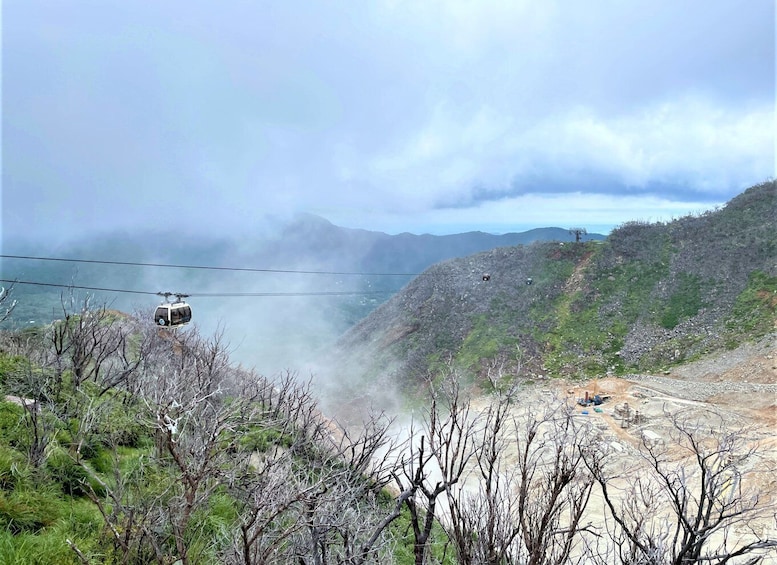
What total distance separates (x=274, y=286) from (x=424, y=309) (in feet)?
175

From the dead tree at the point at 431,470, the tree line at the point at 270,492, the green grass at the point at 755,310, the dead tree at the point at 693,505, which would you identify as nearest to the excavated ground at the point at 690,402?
the dead tree at the point at 693,505

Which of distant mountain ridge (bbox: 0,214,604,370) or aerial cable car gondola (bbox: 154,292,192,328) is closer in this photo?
aerial cable car gondola (bbox: 154,292,192,328)

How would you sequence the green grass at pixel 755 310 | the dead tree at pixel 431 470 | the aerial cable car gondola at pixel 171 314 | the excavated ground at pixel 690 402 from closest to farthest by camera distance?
the dead tree at pixel 431 470
the aerial cable car gondola at pixel 171 314
the excavated ground at pixel 690 402
the green grass at pixel 755 310

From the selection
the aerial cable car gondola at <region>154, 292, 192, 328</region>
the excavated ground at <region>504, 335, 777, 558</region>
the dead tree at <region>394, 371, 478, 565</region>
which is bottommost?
the excavated ground at <region>504, 335, 777, 558</region>

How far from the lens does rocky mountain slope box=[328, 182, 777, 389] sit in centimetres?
3064

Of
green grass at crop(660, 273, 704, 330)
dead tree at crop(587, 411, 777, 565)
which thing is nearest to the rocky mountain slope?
green grass at crop(660, 273, 704, 330)

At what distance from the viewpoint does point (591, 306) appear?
36625mm

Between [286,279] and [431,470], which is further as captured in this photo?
[286,279]

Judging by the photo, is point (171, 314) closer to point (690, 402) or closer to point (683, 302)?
point (690, 402)

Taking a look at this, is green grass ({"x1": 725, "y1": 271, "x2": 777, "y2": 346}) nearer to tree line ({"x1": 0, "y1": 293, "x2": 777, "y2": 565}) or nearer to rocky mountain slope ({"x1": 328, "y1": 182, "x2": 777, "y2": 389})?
rocky mountain slope ({"x1": 328, "y1": 182, "x2": 777, "y2": 389})

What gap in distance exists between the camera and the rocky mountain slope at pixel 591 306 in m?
30.6

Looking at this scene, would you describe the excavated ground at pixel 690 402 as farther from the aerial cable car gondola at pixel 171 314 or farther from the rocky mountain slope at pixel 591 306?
the aerial cable car gondola at pixel 171 314

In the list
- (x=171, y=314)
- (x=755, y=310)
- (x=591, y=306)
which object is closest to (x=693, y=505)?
(x=171, y=314)

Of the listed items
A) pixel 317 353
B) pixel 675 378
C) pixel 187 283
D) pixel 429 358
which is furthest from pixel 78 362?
pixel 187 283
